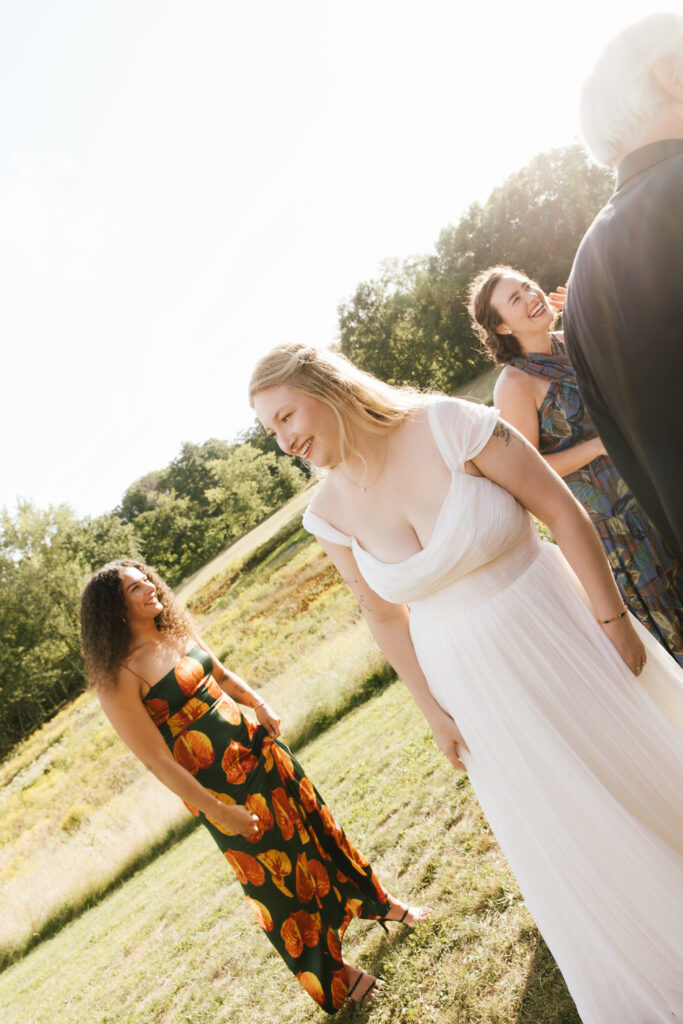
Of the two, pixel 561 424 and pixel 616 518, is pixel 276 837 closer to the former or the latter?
pixel 616 518

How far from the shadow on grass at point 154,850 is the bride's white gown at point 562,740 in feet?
24.4

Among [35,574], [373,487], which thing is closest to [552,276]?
[35,574]

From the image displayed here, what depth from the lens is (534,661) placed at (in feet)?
7.75

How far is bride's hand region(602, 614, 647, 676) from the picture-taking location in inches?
93.7

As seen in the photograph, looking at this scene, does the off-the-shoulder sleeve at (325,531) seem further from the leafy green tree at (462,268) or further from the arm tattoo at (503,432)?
the leafy green tree at (462,268)

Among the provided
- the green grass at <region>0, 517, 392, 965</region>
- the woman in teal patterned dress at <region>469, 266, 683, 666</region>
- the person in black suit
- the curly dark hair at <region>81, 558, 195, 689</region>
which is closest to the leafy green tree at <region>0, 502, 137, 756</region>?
the green grass at <region>0, 517, 392, 965</region>

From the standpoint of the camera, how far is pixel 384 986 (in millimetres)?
3467

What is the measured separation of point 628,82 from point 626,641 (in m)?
1.73

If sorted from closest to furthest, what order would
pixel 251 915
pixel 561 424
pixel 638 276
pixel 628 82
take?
pixel 638 276, pixel 628 82, pixel 561 424, pixel 251 915

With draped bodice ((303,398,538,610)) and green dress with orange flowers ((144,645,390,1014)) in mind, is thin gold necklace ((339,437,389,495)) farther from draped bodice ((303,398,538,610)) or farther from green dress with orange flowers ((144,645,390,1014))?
green dress with orange flowers ((144,645,390,1014))

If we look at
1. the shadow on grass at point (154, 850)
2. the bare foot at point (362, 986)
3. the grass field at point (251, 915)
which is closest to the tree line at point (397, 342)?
the grass field at point (251, 915)

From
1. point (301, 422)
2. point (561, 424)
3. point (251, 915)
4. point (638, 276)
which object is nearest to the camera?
point (638, 276)

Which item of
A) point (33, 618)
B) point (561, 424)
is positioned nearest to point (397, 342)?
point (33, 618)

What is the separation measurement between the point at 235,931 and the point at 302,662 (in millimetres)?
Result: 8969
